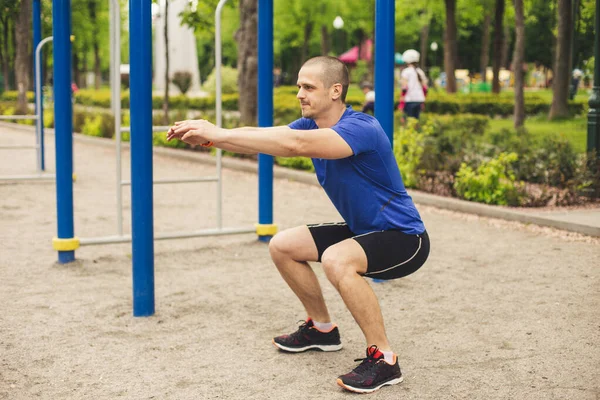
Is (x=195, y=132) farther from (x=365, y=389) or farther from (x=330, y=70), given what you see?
(x=365, y=389)

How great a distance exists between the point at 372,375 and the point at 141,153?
77.0 inches

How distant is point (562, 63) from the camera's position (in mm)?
18812

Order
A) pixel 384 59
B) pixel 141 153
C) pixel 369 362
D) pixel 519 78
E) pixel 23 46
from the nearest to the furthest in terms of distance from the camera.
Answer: pixel 369 362
pixel 141 153
pixel 384 59
pixel 23 46
pixel 519 78

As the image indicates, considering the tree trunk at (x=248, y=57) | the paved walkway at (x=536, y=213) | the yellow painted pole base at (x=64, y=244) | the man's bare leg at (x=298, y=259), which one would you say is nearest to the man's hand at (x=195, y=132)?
the man's bare leg at (x=298, y=259)

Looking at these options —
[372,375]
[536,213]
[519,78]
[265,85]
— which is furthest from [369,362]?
[519,78]

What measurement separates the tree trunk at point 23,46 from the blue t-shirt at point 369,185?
6.65 m

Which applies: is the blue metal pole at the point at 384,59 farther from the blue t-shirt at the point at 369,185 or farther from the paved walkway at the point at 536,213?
the paved walkway at the point at 536,213

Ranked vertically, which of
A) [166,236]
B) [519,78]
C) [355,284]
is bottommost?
[166,236]

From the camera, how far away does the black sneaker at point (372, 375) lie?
3.65m

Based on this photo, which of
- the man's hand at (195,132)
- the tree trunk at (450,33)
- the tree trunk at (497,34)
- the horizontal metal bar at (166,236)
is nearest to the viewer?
the man's hand at (195,132)

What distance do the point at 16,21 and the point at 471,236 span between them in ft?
21.7

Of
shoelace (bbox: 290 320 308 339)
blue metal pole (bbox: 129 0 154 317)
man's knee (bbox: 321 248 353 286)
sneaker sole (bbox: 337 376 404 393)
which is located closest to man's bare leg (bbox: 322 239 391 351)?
man's knee (bbox: 321 248 353 286)

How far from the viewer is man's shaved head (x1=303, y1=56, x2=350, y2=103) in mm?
3699

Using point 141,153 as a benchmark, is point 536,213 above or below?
below
